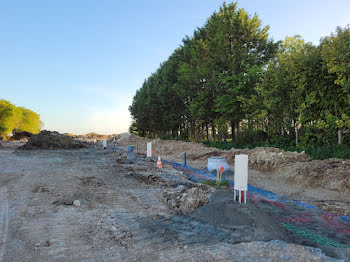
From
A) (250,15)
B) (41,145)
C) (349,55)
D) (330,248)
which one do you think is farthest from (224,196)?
(41,145)

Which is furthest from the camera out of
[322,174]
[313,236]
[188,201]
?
[322,174]

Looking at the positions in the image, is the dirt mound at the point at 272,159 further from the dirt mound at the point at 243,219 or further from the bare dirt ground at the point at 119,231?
the dirt mound at the point at 243,219

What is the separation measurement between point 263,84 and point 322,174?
11.2 m

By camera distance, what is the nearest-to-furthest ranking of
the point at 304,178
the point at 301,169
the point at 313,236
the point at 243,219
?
1. the point at 313,236
2. the point at 243,219
3. the point at 304,178
4. the point at 301,169

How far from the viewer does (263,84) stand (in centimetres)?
2042

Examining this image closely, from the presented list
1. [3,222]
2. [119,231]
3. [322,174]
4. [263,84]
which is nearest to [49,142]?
[263,84]

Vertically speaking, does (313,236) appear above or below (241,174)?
below

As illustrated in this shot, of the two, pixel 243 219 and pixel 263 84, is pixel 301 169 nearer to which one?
pixel 243 219

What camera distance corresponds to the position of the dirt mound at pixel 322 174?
32.3 ft

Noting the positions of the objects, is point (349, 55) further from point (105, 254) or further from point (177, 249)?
point (105, 254)

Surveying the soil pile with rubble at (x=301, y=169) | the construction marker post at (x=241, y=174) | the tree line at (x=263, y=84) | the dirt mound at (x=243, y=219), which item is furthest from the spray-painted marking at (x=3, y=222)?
the tree line at (x=263, y=84)

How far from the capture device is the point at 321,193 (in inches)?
368

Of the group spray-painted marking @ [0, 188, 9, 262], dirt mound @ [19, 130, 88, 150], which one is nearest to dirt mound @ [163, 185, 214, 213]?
spray-painted marking @ [0, 188, 9, 262]

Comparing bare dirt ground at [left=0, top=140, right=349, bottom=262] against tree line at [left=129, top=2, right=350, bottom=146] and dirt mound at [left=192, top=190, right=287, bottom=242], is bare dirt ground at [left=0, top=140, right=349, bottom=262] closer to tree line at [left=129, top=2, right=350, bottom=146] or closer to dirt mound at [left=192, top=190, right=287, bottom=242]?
dirt mound at [left=192, top=190, right=287, bottom=242]
